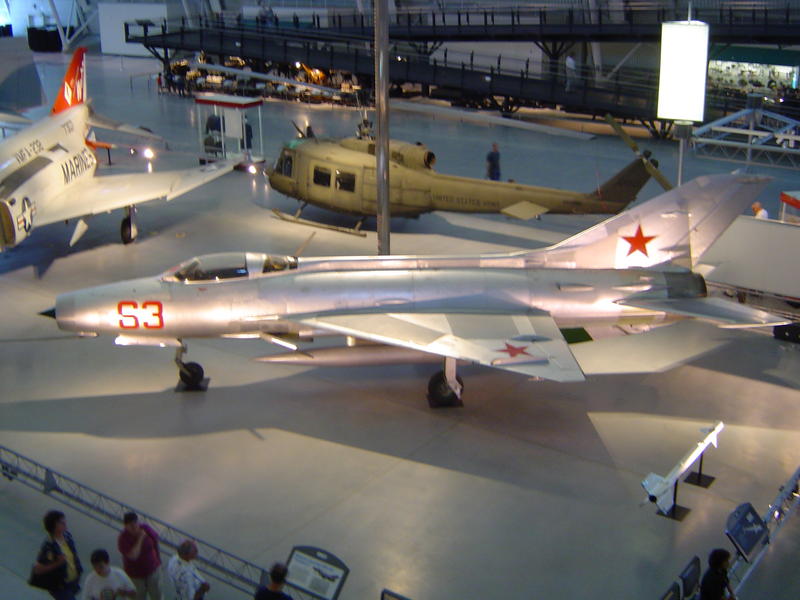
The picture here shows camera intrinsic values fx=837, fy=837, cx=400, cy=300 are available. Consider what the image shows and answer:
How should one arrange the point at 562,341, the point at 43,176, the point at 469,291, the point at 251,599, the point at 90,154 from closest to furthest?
the point at 251,599 → the point at 562,341 → the point at 469,291 → the point at 43,176 → the point at 90,154

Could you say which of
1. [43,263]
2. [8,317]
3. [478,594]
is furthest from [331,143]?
[478,594]

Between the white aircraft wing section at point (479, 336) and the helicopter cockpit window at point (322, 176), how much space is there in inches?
338

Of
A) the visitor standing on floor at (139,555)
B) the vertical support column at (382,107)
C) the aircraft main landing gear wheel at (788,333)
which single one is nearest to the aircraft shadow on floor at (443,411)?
the aircraft main landing gear wheel at (788,333)

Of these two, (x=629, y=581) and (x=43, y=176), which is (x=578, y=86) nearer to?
(x=43, y=176)

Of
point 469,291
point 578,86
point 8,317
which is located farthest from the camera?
point 578,86

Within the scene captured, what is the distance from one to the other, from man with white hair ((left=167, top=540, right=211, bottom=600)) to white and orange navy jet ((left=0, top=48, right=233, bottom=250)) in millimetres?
10173

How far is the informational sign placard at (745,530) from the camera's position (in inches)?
293

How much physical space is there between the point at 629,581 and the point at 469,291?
446 centimetres

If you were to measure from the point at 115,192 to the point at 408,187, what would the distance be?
623cm

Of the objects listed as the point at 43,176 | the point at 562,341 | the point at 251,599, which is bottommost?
the point at 251,599

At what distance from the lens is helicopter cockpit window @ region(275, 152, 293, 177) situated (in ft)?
64.0

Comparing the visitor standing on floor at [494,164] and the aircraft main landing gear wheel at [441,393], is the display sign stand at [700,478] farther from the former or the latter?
the visitor standing on floor at [494,164]

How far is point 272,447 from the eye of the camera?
34.1 feet

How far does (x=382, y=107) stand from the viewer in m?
13.5
